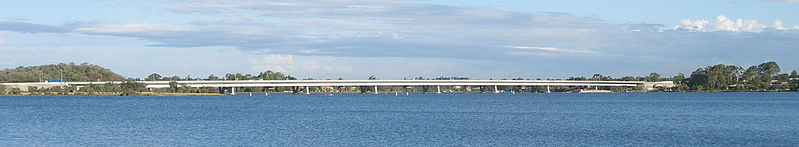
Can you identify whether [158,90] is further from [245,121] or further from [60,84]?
[245,121]

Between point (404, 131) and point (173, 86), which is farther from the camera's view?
point (173, 86)

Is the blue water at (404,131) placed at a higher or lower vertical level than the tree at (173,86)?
lower

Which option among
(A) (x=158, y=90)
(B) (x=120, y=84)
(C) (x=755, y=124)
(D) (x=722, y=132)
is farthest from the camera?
(A) (x=158, y=90)

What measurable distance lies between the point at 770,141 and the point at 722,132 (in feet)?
23.6

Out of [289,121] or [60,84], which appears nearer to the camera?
[289,121]

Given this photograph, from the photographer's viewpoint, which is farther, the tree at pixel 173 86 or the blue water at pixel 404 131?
the tree at pixel 173 86

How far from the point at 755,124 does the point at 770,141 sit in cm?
1573

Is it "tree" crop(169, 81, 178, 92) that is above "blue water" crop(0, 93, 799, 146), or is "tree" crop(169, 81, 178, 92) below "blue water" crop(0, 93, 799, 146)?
above

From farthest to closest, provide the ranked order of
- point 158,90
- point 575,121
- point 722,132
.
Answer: point 158,90, point 575,121, point 722,132

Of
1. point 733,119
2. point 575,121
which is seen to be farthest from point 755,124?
point 575,121

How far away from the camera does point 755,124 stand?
185 feet

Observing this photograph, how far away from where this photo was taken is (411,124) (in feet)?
186

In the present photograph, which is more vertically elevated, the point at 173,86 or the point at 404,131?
the point at 173,86

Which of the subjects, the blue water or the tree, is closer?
the blue water
